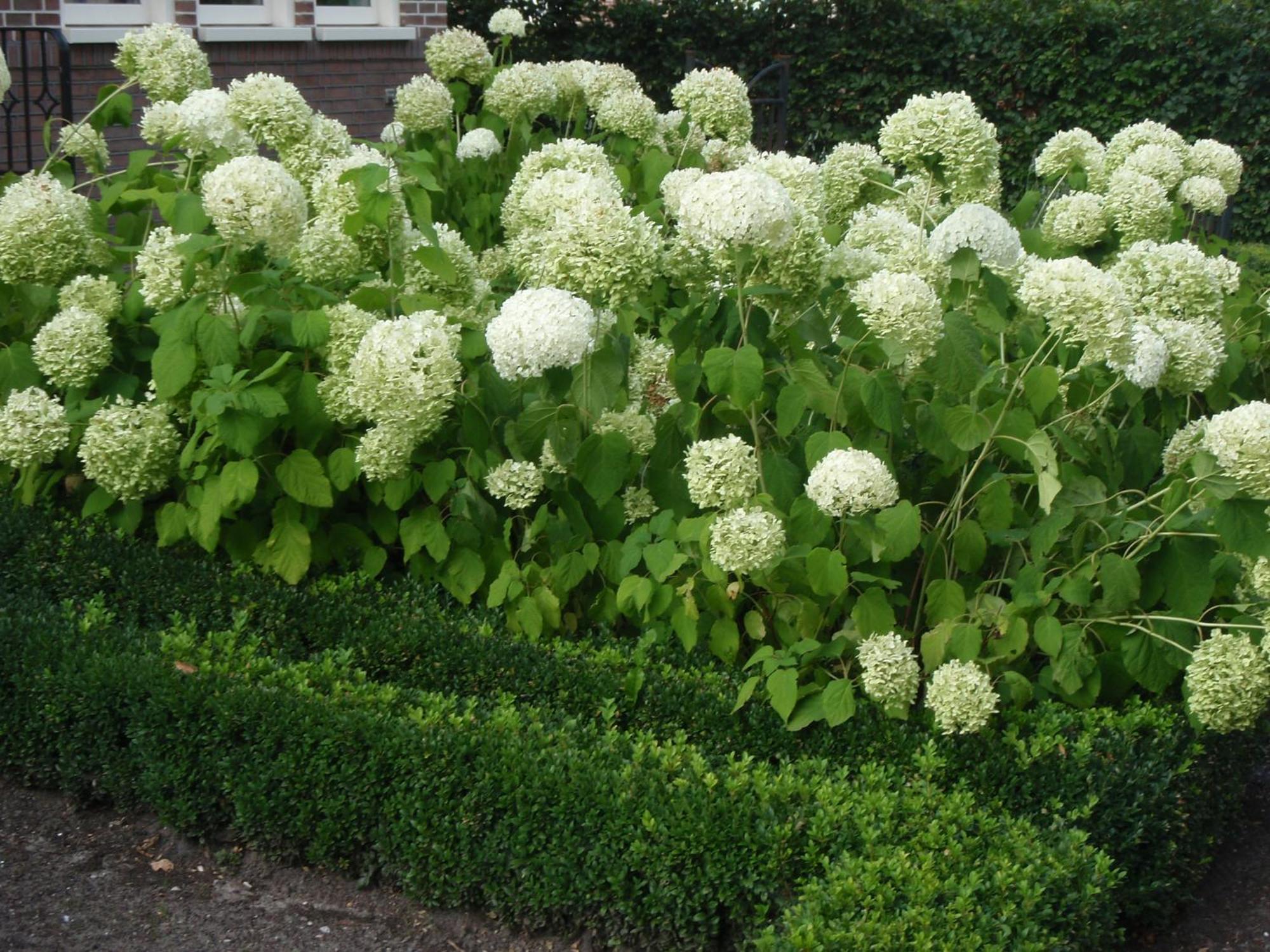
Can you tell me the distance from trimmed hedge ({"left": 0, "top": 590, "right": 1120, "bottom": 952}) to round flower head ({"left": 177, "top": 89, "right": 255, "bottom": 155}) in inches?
63.9

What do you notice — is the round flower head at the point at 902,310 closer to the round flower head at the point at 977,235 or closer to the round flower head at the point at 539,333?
the round flower head at the point at 977,235

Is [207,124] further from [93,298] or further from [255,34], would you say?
[255,34]

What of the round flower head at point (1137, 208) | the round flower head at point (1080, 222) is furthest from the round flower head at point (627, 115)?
the round flower head at point (1137, 208)

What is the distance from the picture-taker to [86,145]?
5027 millimetres

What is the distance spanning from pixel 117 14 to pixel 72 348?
605 cm

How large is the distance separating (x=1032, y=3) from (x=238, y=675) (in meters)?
12.1

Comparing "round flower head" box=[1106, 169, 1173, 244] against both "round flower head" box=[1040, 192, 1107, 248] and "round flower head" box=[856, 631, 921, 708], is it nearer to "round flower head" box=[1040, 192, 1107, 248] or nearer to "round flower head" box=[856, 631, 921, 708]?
"round flower head" box=[1040, 192, 1107, 248]

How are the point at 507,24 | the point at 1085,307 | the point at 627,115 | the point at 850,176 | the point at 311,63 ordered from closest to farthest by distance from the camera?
the point at 1085,307, the point at 850,176, the point at 627,115, the point at 507,24, the point at 311,63

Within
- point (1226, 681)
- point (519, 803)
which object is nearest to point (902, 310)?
point (1226, 681)

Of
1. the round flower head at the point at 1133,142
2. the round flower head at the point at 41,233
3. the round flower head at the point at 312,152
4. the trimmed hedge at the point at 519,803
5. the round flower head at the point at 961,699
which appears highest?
the round flower head at the point at 1133,142

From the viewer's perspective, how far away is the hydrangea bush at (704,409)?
11.5 ft

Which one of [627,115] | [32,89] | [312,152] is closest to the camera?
[312,152]

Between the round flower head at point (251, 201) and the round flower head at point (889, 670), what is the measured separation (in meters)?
1.90

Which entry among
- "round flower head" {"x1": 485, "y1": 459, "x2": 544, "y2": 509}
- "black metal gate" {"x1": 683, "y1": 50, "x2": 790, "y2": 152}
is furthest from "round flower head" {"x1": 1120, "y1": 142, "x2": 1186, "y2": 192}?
"black metal gate" {"x1": 683, "y1": 50, "x2": 790, "y2": 152}
